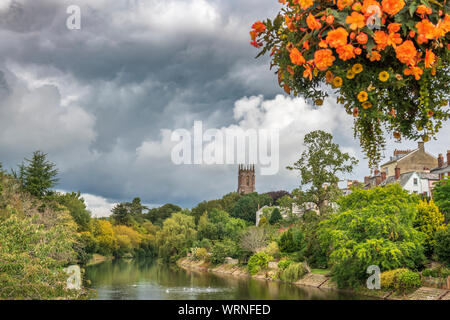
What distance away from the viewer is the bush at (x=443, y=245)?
22.0 meters

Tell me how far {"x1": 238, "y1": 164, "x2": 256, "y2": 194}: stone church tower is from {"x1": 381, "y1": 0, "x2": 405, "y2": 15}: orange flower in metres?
132

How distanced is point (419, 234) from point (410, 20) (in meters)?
25.4

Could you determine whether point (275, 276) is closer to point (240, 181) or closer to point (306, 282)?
point (306, 282)

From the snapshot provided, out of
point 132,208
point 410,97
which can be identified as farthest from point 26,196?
point 132,208

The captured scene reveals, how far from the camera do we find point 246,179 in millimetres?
134875

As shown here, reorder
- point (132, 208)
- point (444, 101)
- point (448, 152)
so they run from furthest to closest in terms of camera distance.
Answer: point (132, 208), point (448, 152), point (444, 101)

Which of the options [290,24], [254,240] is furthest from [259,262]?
[290,24]

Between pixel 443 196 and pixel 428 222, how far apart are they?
4.87 meters

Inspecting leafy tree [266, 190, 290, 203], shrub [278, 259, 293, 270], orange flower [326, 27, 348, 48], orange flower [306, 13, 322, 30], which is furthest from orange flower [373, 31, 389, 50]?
leafy tree [266, 190, 290, 203]

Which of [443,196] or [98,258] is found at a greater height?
[443,196]

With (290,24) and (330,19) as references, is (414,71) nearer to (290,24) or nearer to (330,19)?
(330,19)

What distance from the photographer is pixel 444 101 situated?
2.39m

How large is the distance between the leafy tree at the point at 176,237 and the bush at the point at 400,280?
132 feet

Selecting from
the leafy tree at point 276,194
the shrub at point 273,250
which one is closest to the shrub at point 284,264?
the shrub at point 273,250
